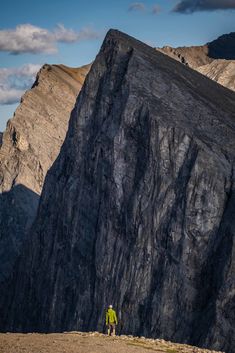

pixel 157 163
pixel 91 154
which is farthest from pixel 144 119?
pixel 91 154

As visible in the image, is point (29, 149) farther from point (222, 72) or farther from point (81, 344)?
point (81, 344)

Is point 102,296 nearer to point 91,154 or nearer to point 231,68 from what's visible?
point 91,154

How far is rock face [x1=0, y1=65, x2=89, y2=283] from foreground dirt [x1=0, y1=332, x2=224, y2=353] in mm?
85514

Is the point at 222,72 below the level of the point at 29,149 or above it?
above

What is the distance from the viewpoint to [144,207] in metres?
69.2

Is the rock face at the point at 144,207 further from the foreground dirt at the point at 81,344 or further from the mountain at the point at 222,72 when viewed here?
the mountain at the point at 222,72

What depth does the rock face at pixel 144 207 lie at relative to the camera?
65375mm

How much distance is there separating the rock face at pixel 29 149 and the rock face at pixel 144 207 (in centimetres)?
5352

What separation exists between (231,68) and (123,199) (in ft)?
372

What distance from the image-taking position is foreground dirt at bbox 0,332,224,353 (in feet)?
141

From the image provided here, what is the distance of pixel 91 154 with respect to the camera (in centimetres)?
7944

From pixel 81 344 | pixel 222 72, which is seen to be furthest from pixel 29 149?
pixel 81 344

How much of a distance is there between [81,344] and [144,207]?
2451 cm

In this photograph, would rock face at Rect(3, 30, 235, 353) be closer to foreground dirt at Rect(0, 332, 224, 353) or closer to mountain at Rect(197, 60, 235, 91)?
foreground dirt at Rect(0, 332, 224, 353)
